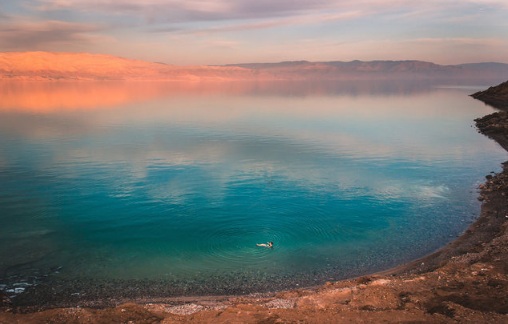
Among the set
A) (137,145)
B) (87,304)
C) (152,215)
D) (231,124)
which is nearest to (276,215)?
(152,215)

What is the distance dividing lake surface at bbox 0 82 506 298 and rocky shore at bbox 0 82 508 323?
260cm

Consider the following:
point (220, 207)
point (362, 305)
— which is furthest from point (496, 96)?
point (362, 305)

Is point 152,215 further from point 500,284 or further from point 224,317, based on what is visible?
point 500,284

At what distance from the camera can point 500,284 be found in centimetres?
1344

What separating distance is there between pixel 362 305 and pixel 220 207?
14550 millimetres

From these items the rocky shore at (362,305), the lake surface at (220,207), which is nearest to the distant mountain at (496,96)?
the lake surface at (220,207)

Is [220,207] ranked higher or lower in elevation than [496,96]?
lower

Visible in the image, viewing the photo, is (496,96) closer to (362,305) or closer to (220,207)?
(220,207)

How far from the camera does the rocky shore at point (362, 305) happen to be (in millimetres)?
11703

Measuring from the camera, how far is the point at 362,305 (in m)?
12.6

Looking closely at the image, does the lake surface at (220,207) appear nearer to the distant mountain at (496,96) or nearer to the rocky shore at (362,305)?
the rocky shore at (362,305)

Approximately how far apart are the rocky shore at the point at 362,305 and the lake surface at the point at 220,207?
2.60 metres

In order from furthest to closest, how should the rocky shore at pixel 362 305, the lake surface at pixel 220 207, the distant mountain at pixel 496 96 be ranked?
1. the distant mountain at pixel 496 96
2. the lake surface at pixel 220 207
3. the rocky shore at pixel 362 305

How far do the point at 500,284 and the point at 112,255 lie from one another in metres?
16.0
